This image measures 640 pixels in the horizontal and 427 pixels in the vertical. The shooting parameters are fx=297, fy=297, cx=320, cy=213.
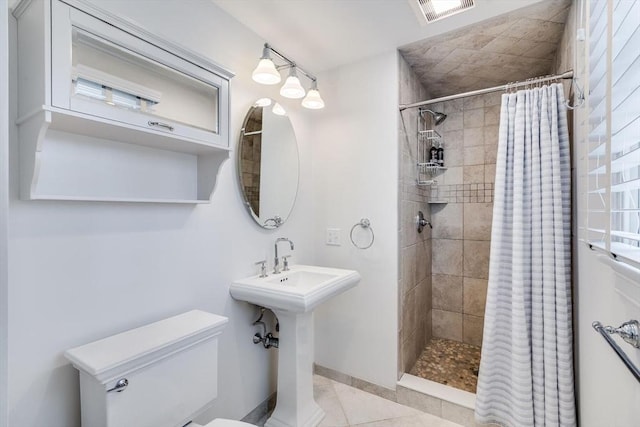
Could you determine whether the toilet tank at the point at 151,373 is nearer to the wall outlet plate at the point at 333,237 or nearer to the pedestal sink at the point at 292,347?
the pedestal sink at the point at 292,347

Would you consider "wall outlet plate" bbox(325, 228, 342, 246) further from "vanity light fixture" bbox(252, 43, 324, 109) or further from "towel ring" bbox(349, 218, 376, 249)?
"vanity light fixture" bbox(252, 43, 324, 109)

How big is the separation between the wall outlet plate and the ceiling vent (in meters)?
1.48

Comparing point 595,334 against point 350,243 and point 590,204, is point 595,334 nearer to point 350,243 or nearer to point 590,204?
point 590,204

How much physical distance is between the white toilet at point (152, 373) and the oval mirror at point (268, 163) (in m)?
0.76

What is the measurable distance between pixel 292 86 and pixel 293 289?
1204 mm

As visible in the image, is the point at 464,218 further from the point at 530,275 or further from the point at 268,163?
the point at 268,163

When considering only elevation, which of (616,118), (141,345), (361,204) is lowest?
(141,345)

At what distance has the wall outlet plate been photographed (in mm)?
2314

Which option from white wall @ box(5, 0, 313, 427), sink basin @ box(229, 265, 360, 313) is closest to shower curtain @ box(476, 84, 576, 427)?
sink basin @ box(229, 265, 360, 313)

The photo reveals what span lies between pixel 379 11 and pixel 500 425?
246 centimetres

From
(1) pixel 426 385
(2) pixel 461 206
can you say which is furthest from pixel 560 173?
(1) pixel 426 385

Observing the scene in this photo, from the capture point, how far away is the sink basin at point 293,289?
4.92 ft

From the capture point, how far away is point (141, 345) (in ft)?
3.62

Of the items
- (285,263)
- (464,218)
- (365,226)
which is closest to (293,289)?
(285,263)
